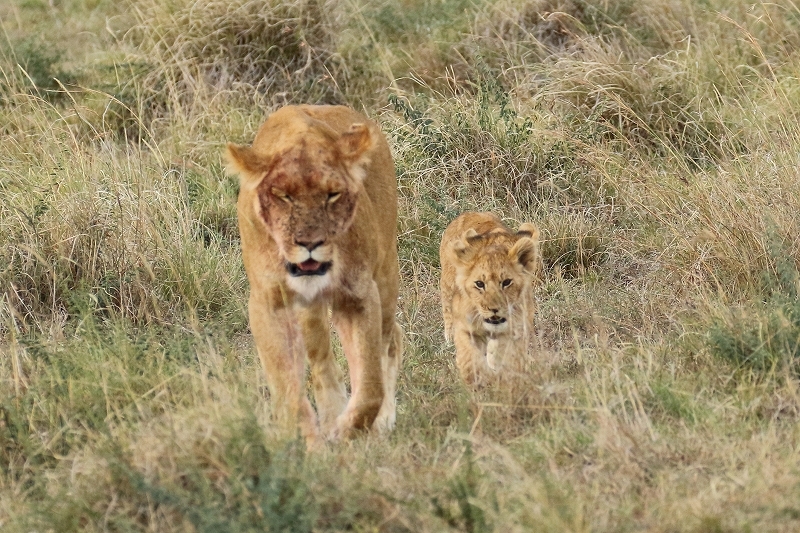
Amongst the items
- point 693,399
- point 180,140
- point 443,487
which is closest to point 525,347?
point 693,399

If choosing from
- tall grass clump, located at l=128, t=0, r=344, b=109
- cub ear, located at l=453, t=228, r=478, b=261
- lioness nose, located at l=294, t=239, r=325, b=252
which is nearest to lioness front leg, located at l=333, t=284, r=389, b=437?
lioness nose, located at l=294, t=239, r=325, b=252

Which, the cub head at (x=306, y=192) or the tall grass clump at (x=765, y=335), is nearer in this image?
the cub head at (x=306, y=192)

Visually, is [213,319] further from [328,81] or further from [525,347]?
[328,81]

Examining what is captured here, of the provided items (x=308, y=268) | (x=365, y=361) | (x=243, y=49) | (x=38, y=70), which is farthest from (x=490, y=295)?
(x=38, y=70)

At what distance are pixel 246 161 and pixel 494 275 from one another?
188cm

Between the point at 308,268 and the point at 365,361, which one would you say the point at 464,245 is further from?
the point at 308,268

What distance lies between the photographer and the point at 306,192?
15.8ft

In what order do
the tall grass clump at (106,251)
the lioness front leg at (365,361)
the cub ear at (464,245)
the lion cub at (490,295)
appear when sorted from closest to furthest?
1. the lioness front leg at (365,361)
2. the lion cub at (490,295)
3. the cub ear at (464,245)
4. the tall grass clump at (106,251)

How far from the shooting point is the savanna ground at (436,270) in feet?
14.0

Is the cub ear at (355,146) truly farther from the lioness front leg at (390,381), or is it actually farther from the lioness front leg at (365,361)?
the lioness front leg at (390,381)

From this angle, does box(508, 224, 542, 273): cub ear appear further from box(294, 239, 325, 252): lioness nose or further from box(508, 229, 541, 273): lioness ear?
box(294, 239, 325, 252): lioness nose

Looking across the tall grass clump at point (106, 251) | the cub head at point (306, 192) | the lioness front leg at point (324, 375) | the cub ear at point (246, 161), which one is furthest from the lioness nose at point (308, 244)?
the tall grass clump at point (106, 251)

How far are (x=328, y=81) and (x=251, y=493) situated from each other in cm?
667

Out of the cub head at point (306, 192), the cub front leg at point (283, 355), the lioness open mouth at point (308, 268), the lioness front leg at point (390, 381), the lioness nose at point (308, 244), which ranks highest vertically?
the cub head at point (306, 192)
